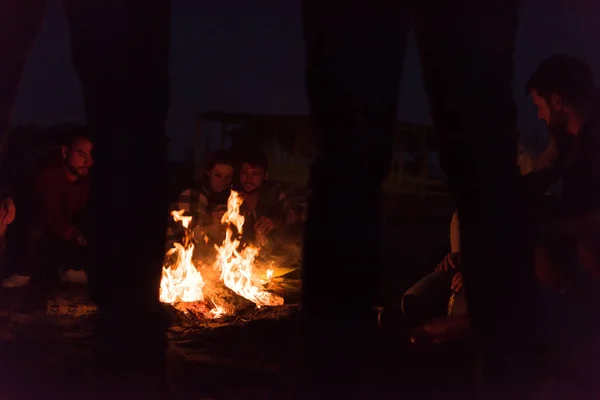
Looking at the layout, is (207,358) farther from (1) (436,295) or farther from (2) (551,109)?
(2) (551,109)

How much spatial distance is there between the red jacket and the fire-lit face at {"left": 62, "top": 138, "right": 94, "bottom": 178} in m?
0.06

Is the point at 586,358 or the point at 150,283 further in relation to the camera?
the point at 586,358

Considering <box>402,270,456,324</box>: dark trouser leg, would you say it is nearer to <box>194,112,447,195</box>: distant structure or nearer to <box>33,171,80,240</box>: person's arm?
<box>194,112,447,195</box>: distant structure

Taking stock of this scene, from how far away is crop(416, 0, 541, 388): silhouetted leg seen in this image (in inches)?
88.6

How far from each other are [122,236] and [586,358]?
2255mm

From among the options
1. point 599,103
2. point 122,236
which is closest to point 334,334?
point 122,236

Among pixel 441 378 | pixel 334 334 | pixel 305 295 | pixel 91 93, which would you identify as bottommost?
pixel 441 378

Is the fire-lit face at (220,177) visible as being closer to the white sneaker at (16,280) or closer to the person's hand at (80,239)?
the person's hand at (80,239)

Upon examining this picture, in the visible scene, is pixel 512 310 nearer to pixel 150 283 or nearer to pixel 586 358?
pixel 586 358

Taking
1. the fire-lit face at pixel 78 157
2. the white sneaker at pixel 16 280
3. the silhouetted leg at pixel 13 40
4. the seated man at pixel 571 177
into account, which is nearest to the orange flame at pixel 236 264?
the fire-lit face at pixel 78 157

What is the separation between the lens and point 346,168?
2412 millimetres

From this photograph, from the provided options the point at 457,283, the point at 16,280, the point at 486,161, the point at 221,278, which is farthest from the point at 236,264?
the point at 486,161

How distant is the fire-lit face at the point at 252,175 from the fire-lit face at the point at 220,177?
0.10 metres

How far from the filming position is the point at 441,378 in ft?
8.81
